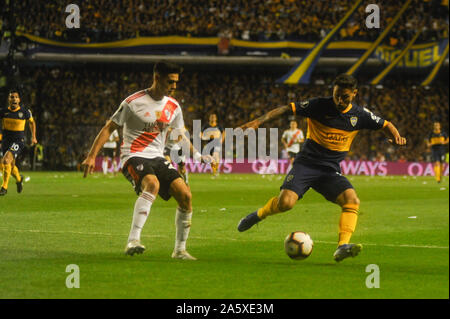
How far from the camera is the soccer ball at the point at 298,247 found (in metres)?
8.64

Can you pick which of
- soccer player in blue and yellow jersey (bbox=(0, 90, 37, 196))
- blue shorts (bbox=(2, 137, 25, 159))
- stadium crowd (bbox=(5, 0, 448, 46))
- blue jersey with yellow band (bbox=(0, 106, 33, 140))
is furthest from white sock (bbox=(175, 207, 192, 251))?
stadium crowd (bbox=(5, 0, 448, 46))

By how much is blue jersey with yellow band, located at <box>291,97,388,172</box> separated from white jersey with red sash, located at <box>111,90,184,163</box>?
1.41m

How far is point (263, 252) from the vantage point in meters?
9.64

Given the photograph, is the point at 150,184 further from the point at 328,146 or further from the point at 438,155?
the point at 438,155

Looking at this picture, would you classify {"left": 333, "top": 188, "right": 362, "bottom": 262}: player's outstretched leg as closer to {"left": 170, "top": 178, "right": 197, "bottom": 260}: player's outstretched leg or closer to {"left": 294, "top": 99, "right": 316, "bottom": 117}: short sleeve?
{"left": 294, "top": 99, "right": 316, "bottom": 117}: short sleeve

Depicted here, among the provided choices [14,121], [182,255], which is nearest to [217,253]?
[182,255]

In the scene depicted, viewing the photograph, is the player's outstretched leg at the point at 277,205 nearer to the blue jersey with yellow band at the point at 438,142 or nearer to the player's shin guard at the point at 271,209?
the player's shin guard at the point at 271,209

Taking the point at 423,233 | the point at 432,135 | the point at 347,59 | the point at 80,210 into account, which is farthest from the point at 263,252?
the point at 347,59

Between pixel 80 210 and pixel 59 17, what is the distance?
26262 mm

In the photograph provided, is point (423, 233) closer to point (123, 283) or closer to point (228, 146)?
point (123, 283)

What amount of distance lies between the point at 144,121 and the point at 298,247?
2.12m

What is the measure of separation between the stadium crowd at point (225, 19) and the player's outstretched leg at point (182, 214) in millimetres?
31416

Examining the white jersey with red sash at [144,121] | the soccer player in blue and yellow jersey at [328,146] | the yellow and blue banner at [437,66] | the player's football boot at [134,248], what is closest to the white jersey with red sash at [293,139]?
the yellow and blue banner at [437,66]

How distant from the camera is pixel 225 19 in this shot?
40.9m
